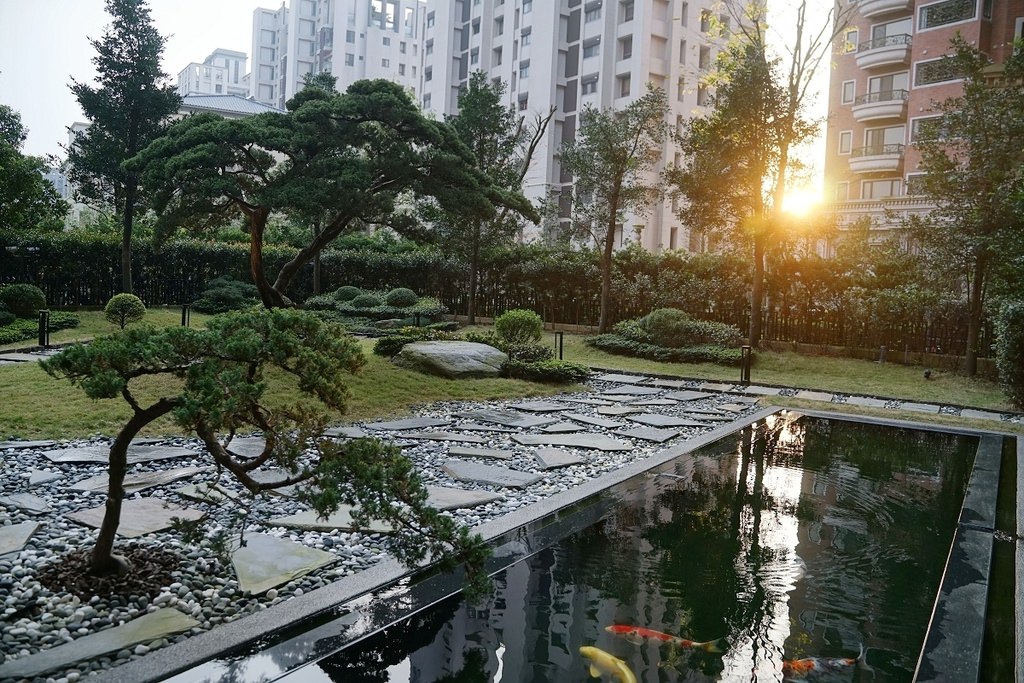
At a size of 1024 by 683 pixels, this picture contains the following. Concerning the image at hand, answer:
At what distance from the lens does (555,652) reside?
2.53 metres

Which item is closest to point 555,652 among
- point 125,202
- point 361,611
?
point 361,611

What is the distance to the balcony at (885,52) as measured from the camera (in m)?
30.9

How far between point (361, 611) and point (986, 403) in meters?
9.89

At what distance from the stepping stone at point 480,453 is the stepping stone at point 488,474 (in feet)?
0.83

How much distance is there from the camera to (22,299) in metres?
13.6

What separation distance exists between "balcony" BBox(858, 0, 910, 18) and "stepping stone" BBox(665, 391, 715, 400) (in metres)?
28.1

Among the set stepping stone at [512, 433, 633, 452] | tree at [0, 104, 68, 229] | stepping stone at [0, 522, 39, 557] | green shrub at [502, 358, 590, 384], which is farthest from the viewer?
tree at [0, 104, 68, 229]

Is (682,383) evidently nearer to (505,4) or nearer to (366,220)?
(366,220)

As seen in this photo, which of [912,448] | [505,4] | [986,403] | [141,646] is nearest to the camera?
[141,646]

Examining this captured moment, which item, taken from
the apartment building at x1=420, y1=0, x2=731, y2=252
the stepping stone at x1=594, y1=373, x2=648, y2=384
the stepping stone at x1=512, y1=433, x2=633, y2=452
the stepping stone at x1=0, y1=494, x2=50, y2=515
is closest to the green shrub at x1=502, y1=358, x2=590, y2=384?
the stepping stone at x1=594, y1=373, x2=648, y2=384

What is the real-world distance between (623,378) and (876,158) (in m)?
26.3

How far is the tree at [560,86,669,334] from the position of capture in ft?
52.6

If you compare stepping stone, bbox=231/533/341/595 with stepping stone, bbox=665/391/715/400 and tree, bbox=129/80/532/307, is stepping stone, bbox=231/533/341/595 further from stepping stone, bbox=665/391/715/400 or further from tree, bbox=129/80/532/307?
stepping stone, bbox=665/391/715/400

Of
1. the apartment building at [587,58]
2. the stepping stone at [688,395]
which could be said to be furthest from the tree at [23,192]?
the apartment building at [587,58]
